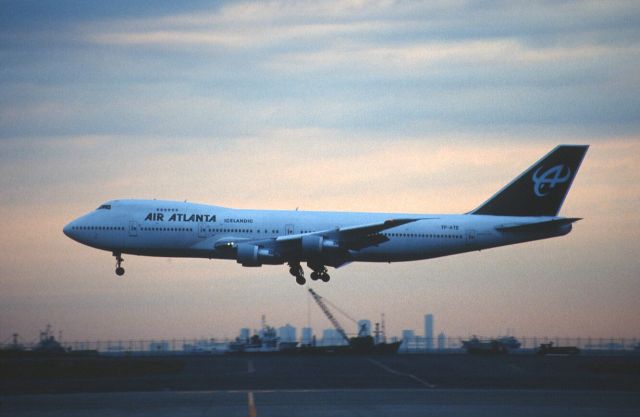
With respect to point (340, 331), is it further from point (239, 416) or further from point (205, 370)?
point (239, 416)

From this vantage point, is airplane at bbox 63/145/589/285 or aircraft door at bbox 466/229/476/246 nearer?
airplane at bbox 63/145/589/285

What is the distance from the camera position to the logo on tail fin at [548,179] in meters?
78.4

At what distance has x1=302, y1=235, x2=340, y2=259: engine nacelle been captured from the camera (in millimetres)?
70375

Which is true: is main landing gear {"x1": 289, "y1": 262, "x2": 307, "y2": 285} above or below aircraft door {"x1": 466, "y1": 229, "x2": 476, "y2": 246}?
below

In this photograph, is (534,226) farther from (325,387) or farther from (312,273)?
(325,387)

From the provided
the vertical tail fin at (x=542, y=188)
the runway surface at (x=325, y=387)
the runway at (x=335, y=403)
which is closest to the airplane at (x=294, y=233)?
the vertical tail fin at (x=542, y=188)

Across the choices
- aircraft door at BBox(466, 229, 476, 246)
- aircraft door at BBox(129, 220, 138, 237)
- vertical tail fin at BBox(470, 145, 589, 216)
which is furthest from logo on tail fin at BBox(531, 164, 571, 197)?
aircraft door at BBox(129, 220, 138, 237)

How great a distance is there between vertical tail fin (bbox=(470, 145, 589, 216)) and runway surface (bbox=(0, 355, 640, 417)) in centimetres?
1784

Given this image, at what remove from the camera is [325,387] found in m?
42.3

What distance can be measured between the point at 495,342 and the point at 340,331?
2181 centimetres

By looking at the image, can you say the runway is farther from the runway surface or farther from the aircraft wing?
the aircraft wing

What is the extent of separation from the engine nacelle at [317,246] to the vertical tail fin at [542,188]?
1353 cm

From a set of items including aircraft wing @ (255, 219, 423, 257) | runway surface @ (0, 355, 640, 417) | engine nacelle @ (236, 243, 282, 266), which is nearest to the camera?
runway surface @ (0, 355, 640, 417)

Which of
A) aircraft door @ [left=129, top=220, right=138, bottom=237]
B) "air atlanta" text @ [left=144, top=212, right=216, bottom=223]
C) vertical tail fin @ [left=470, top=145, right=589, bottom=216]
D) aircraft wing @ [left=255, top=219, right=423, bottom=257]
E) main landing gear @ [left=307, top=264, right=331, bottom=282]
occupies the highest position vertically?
vertical tail fin @ [left=470, top=145, right=589, bottom=216]
